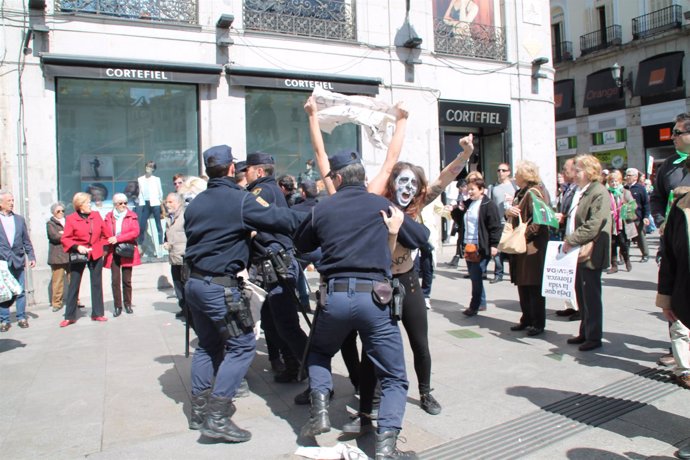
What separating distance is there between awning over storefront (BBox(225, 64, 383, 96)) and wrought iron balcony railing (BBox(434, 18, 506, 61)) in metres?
2.66

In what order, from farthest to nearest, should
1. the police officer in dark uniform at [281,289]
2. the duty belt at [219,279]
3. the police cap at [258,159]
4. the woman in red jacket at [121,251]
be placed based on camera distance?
the woman in red jacket at [121,251] < the police cap at [258,159] < the police officer in dark uniform at [281,289] < the duty belt at [219,279]

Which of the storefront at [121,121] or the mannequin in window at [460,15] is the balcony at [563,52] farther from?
the storefront at [121,121]

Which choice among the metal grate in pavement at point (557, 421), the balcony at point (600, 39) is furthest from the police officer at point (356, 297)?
the balcony at point (600, 39)

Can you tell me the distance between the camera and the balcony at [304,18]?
12.5 meters

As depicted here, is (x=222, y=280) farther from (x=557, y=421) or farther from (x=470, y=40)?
(x=470, y=40)

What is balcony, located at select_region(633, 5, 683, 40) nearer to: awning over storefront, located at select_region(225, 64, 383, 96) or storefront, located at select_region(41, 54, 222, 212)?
awning over storefront, located at select_region(225, 64, 383, 96)

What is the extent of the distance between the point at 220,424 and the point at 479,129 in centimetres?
1403

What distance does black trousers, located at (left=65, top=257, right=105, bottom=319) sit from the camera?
816cm

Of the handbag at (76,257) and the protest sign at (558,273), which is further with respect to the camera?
the handbag at (76,257)

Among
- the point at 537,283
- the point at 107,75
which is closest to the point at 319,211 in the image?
the point at 537,283

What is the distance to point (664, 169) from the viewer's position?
5.52 m

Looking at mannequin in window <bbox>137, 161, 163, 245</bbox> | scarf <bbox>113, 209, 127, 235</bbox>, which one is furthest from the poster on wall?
scarf <bbox>113, 209, 127, 235</bbox>

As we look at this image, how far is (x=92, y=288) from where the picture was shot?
8.33m

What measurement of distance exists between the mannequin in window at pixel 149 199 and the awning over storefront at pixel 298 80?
2.62m
